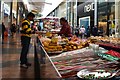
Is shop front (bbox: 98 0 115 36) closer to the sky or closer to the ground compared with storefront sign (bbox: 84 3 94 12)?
closer to the ground

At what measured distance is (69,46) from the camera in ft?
14.0

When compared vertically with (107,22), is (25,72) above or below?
below

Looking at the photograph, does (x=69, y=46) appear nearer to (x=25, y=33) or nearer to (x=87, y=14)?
(x=25, y=33)

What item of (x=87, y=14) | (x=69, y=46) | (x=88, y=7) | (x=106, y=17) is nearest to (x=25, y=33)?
(x=69, y=46)

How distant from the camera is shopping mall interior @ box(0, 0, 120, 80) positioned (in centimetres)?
235

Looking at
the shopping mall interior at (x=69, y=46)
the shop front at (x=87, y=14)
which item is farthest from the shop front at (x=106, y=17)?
the shop front at (x=87, y=14)

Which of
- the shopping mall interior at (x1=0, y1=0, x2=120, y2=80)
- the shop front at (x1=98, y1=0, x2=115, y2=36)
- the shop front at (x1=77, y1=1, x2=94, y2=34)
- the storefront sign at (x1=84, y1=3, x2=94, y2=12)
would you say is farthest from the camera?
the shop front at (x1=77, y1=1, x2=94, y2=34)

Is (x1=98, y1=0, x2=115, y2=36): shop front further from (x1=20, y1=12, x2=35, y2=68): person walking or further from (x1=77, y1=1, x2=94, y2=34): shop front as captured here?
(x1=20, y1=12, x2=35, y2=68): person walking

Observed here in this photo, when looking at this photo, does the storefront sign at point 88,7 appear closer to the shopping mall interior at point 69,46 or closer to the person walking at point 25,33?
the shopping mall interior at point 69,46

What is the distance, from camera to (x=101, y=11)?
21.6 metres

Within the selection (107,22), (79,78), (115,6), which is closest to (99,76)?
(79,78)

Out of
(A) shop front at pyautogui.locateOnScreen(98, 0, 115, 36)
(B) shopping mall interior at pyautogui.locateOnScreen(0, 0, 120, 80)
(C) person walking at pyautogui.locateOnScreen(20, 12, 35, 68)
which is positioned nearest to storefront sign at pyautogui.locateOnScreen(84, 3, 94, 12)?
(B) shopping mall interior at pyautogui.locateOnScreen(0, 0, 120, 80)

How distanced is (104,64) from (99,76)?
2.16 feet

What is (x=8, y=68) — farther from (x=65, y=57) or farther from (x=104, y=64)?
(x=104, y=64)
